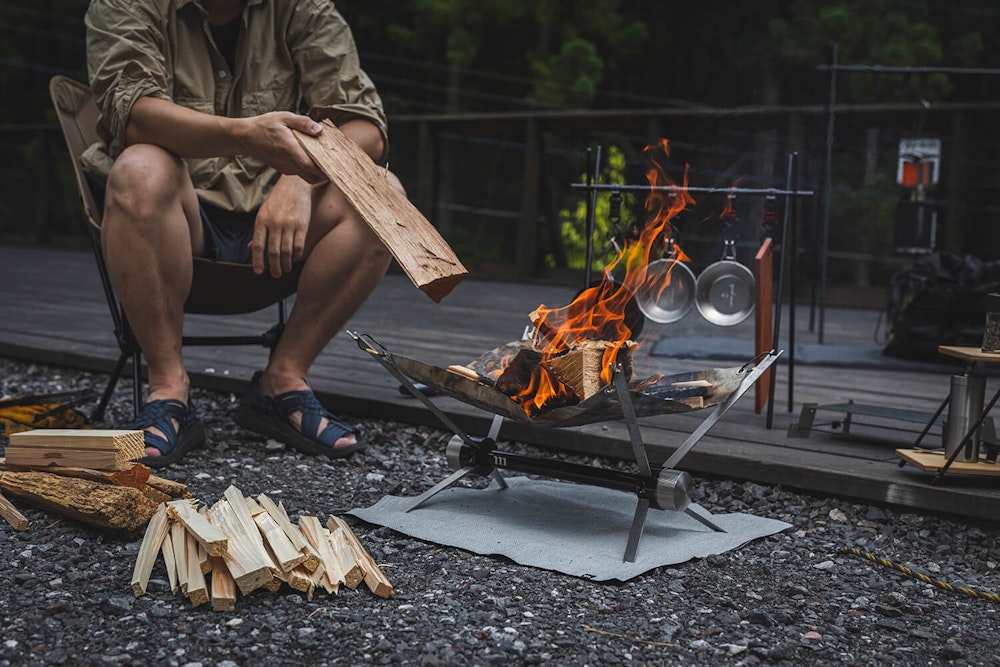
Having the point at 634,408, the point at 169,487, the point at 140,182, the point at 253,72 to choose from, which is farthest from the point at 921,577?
the point at 253,72

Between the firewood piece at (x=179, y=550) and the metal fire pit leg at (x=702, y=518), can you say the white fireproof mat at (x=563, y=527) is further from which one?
the firewood piece at (x=179, y=550)

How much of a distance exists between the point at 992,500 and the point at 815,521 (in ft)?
1.00

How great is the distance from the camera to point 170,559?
1518mm

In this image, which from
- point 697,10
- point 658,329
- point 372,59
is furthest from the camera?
point 372,59

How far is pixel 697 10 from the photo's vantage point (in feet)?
33.5

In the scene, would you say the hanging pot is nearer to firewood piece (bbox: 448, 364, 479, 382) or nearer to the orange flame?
the orange flame

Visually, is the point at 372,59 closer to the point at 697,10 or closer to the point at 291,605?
the point at 697,10

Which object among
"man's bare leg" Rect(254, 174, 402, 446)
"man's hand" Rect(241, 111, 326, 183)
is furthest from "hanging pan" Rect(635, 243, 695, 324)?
"man's hand" Rect(241, 111, 326, 183)

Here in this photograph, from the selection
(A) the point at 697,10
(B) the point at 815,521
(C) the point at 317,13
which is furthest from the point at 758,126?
(A) the point at 697,10

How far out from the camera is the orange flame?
1.75 m

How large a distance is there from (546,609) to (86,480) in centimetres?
86

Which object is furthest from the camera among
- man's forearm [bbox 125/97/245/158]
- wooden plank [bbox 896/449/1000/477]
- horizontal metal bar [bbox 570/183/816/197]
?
horizontal metal bar [bbox 570/183/816/197]

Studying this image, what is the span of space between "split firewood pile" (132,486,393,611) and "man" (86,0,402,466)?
0.56 metres

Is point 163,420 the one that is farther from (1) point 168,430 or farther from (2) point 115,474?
(2) point 115,474
